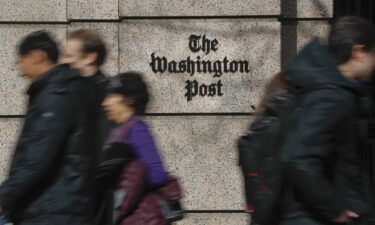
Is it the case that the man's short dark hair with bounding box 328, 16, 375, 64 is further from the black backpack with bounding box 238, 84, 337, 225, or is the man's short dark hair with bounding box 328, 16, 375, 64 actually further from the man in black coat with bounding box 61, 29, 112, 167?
the man in black coat with bounding box 61, 29, 112, 167

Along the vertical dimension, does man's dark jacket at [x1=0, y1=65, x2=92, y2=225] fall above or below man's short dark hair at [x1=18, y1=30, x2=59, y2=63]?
below

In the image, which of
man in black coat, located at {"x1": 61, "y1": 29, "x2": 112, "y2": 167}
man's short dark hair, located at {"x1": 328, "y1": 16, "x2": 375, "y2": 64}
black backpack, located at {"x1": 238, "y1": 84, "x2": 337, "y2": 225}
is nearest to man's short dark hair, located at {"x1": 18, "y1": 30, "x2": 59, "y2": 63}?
man in black coat, located at {"x1": 61, "y1": 29, "x2": 112, "y2": 167}

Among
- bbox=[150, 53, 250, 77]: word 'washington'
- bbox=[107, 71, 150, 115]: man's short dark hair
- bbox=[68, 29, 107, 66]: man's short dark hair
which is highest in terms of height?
bbox=[68, 29, 107, 66]: man's short dark hair

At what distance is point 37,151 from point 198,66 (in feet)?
10.7

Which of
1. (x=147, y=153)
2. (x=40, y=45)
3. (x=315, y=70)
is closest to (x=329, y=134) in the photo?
(x=315, y=70)

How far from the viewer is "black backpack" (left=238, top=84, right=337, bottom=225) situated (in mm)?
3277

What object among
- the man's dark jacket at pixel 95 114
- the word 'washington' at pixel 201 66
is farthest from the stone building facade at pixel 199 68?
the man's dark jacket at pixel 95 114

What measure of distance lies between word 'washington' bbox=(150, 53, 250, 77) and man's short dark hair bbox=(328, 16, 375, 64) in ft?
11.3

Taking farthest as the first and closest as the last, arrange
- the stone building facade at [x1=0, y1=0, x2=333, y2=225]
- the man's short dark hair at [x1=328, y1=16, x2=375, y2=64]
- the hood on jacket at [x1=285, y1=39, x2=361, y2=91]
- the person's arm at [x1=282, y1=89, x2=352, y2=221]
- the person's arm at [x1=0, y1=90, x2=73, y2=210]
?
the stone building facade at [x1=0, y1=0, x2=333, y2=225] < the person's arm at [x1=0, y1=90, x2=73, y2=210] < the man's short dark hair at [x1=328, y1=16, x2=375, y2=64] < the hood on jacket at [x1=285, y1=39, x2=361, y2=91] < the person's arm at [x1=282, y1=89, x2=352, y2=221]

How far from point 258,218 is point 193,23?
3.70 meters

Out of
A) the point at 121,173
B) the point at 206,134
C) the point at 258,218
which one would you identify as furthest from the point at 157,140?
the point at 258,218

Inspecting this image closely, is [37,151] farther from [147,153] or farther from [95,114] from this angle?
[147,153]

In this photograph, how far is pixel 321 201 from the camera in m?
3.16

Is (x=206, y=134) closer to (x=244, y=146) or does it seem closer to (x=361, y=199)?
(x=244, y=146)
